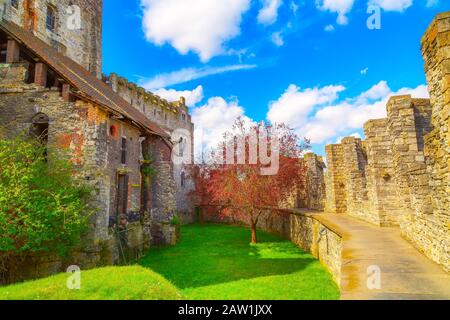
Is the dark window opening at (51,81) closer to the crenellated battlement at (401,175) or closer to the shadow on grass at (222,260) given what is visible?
the shadow on grass at (222,260)

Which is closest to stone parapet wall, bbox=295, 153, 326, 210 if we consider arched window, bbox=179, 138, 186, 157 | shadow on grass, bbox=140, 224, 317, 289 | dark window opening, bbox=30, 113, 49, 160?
shadow on grass, bbox=140, 224, 317, 289

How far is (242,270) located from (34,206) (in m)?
7.72

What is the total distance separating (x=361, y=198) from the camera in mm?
15461

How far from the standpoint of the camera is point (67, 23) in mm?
21891

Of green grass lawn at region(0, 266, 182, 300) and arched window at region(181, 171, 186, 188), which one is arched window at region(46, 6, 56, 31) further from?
green grass lawn at region(0, 266, 182, 300)

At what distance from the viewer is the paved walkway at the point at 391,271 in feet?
16.1

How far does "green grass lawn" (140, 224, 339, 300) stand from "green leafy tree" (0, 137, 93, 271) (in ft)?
13.1

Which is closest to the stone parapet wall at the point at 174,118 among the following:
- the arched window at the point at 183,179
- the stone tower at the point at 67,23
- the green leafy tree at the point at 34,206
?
the arched window at the point at 183,179

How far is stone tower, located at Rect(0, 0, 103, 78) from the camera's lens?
58.3ft

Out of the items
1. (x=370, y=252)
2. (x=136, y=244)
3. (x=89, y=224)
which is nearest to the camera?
(x=370, y=252)

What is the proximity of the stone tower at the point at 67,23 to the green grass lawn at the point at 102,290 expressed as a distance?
16253 mm
